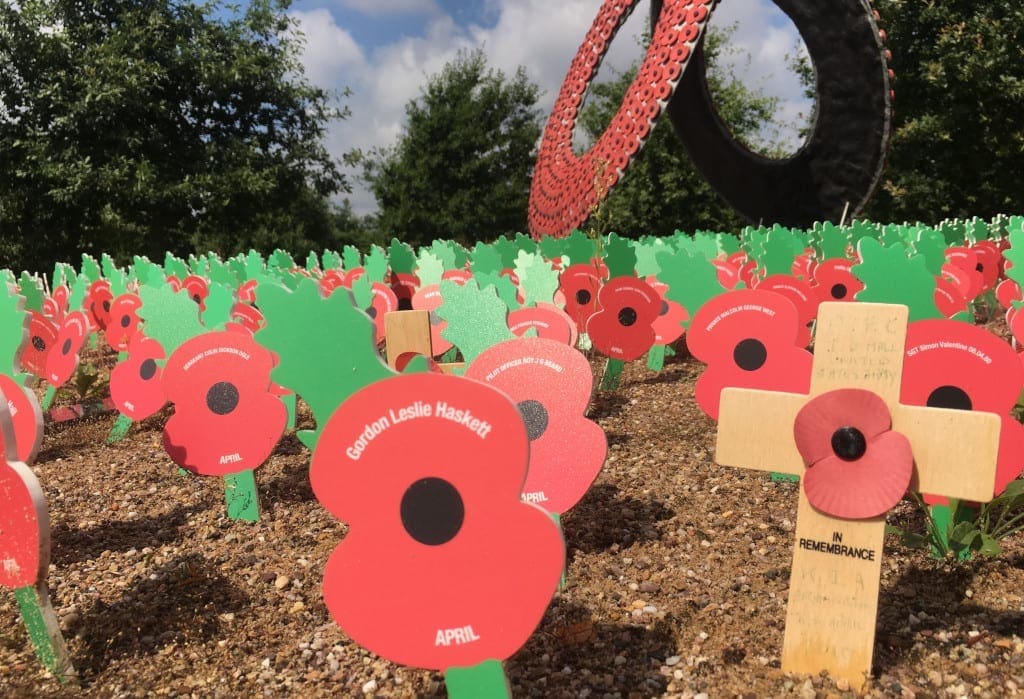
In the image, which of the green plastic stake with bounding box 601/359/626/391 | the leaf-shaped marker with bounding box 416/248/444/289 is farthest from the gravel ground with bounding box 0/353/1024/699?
the leaf-shaped marker with bounding box 416/248/444/289

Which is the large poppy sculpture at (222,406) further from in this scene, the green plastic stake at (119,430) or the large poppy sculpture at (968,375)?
the large poppy sculpture at (968,375)

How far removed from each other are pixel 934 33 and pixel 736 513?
22.5 metres

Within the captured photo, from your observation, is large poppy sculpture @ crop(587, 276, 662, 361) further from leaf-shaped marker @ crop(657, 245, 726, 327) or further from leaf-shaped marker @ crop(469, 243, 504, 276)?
leaf-shaped marker @ crop(469, 243, 504, 276)

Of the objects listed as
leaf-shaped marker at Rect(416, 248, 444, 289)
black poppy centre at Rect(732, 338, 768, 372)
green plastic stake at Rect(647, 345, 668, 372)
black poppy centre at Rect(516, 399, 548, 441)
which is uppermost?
leaf-shaped marker at Rect(416, 248, 444, 289)

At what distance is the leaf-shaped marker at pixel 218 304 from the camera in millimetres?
4211

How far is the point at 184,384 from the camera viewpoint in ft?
12.1

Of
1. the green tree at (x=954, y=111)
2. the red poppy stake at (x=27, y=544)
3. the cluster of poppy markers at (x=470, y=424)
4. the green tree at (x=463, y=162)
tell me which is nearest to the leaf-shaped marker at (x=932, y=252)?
the cluster of poppy markers at (x=470, y=424)

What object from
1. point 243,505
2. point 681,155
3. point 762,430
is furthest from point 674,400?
point 681,155

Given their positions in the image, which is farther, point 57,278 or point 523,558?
point 57,278

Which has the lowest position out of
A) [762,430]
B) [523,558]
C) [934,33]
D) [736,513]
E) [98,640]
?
[98,640]

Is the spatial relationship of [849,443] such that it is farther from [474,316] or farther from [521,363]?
[474,316]

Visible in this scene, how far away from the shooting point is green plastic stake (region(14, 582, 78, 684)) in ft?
7.63

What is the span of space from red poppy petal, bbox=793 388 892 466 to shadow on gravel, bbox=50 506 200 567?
285 centimetres

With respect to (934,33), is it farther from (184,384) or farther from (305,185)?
(184,384)
